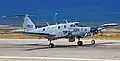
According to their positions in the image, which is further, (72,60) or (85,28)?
(85,28)

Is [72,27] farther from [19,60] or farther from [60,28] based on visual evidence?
[19,60]

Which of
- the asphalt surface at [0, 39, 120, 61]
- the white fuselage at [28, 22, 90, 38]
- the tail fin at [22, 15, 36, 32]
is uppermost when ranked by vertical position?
the tail fin at [22, 15, 36, 32]

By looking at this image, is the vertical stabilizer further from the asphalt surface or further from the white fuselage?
the asphalt surface

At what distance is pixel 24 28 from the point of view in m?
36.8

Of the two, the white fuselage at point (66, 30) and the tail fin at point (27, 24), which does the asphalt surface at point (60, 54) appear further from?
the tail fin at point (27, 24)

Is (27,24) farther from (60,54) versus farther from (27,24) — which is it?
(60,54)

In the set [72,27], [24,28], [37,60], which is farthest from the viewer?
[24,28]

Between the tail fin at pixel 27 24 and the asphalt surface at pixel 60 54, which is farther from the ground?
the tail fin at pixel 27 24

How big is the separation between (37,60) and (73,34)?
14131 millimetres

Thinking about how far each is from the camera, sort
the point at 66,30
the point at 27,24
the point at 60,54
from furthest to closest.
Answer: the point at 27,24
the point at 66,30
the point at 60,54

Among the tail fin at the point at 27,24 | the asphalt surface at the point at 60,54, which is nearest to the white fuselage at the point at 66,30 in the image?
the asphalt surface at the point at 60,54

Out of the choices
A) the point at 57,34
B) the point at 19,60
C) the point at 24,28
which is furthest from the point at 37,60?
the point at 24,28

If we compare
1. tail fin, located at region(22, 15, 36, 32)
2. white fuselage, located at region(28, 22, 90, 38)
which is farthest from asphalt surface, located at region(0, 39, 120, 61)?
tail fin, located at region(22, 15, 36, 32)

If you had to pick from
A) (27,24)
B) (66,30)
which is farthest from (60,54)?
Answer: (27,24)
